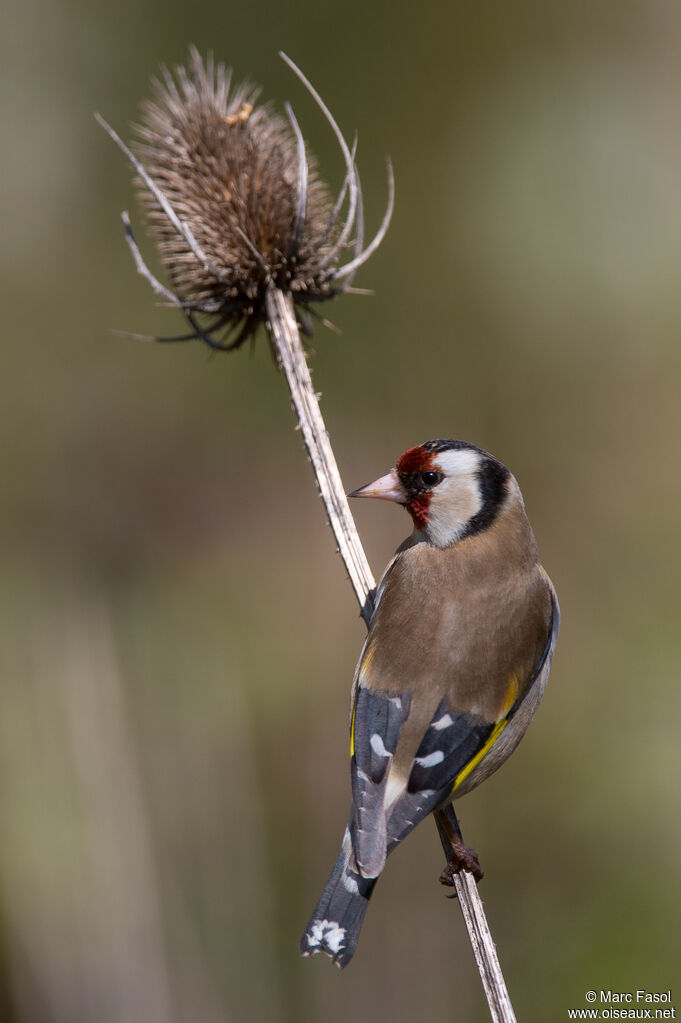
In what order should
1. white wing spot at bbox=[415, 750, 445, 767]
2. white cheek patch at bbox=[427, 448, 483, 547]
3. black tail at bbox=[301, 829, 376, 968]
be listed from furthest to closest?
white cheek patch at bbox=[427, 448, 483, 547] < white wing spot at bbox=[415, 750, 445, 767] < black tail at bbox=[301, 829, 376, 968]

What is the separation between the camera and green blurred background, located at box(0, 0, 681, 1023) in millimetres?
3406

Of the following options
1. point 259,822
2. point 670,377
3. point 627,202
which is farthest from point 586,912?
point 627,202

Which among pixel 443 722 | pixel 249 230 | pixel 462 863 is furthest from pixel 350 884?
pixel 249 230

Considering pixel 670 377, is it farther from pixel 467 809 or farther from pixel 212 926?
pixel 212 926

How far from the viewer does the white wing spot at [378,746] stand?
2.43m

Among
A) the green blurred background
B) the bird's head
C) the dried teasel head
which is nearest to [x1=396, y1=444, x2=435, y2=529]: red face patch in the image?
the bird's head

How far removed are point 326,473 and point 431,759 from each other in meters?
0.81

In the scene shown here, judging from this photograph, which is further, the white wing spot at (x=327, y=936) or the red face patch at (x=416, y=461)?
the red face patch at (x=416, y=461)

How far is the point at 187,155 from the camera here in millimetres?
3225

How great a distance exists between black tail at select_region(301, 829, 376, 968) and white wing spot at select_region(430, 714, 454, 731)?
336 millimetres

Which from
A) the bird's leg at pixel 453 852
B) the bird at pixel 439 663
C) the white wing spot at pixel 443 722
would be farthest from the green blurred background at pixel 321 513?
the white wing spot at pixel 443 722

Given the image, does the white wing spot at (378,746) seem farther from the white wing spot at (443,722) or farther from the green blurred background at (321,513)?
the green blurred background at (321,513)

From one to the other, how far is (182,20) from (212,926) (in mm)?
4664

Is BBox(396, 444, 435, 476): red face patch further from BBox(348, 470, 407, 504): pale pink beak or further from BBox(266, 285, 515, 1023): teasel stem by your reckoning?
BBox(266, 285, 515, 1023): teasel stem
